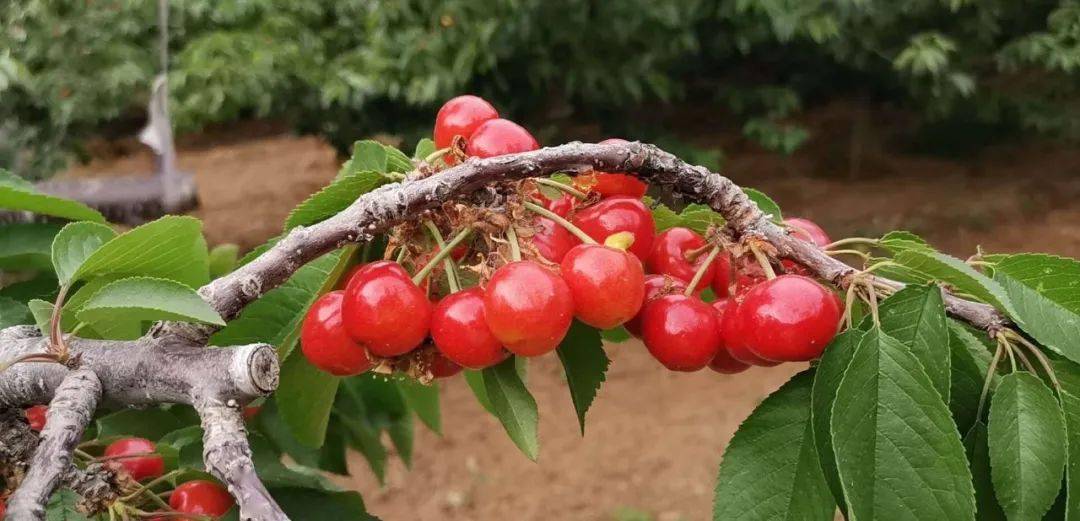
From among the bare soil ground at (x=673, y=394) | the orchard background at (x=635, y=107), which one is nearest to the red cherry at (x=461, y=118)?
the bare soil ground at (x=673, y=394)

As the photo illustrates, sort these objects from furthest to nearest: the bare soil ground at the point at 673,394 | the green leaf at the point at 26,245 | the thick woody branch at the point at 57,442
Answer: the bare soil ground at the point at 673,394 → the green leaf at the point at 26,245 → the thick woody branch at the point at 57,442

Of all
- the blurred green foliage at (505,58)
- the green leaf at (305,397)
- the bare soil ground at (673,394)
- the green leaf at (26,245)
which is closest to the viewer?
the green leaf at (305,397)

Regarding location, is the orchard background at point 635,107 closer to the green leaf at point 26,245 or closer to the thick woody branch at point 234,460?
the green leaf at point 26,245

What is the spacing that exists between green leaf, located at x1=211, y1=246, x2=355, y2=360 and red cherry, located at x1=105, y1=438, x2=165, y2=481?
0.48 feet

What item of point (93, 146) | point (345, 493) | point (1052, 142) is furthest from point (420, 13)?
point (93, 146)

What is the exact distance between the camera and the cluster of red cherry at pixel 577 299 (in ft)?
2.48

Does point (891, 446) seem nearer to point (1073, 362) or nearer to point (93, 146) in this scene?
point (1073, 362)

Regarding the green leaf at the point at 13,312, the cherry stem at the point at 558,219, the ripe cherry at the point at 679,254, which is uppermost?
the cherry stem at the point at 558,219

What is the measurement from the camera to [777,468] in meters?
0.85

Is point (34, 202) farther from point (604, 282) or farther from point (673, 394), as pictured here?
point (673, 394)

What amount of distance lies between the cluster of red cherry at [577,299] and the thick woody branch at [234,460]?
15cm

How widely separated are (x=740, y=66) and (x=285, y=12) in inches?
124

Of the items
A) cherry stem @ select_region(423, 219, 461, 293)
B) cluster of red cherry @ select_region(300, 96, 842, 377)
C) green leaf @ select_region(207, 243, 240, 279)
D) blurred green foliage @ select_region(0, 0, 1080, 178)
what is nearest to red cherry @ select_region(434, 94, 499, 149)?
cluster of red cherry @ select_region(300, 96, 842, 377)

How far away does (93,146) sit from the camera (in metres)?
10.9
